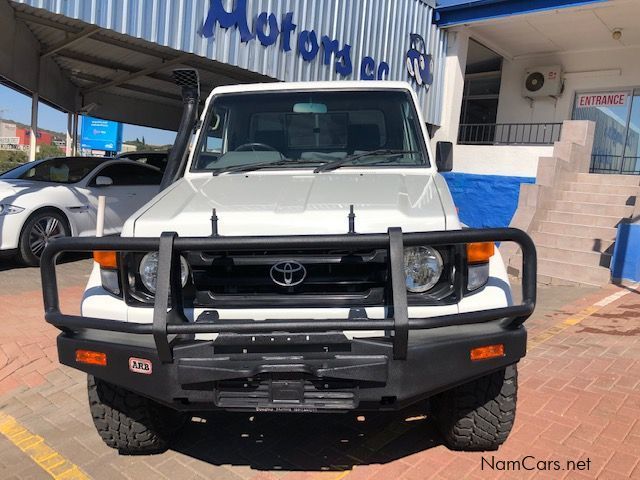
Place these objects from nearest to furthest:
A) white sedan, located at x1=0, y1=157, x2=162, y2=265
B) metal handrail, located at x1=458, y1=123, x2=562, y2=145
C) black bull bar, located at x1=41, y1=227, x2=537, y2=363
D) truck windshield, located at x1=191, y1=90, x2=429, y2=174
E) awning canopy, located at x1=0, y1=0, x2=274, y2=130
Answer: black bull bar, located at x1=41, y1=227, x2=537, y2=363, truck windshield, located at x1=191, y1=90, x2=429, y2=174, white sedan, located at x1=0, y1=157, x2=162, y2=265, awning canopy, located at x1=0, y1=0, x2=274, y2=130, metal handrail, located at x1=458, y1=123, x2=562, y2=145

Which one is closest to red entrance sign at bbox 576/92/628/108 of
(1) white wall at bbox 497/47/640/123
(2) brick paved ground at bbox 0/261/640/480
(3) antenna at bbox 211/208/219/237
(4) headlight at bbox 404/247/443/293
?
(1) white wall at bbox 497/47/640/123

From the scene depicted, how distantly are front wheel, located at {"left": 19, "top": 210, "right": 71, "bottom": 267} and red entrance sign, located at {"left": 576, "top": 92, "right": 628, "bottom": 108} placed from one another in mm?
12528

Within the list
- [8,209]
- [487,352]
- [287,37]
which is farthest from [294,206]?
[287,37]

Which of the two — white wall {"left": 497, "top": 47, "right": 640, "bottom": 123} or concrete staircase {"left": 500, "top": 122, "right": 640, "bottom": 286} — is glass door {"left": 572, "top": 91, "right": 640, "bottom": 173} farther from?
concrete staircase {"left": 500, "top": 122, "right": 640, "bottom": 286}

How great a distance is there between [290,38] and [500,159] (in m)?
5.44

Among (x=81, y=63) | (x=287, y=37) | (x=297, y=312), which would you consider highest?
(x=287, y=37)

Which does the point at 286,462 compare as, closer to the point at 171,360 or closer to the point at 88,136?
the point at 171,360

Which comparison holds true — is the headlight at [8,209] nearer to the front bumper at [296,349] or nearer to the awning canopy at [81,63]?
the awning canopy at [81,63]

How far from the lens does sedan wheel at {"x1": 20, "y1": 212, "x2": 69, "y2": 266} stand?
23.4ft

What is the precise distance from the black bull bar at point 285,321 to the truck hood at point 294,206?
0.18m

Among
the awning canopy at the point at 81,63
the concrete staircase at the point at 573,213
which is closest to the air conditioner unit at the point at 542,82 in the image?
the concrete staircase at the point at 573,213

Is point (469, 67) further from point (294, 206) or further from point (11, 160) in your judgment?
point (294, 206)

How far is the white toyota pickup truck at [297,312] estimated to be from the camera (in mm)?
2164

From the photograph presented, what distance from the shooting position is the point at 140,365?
222 cm
